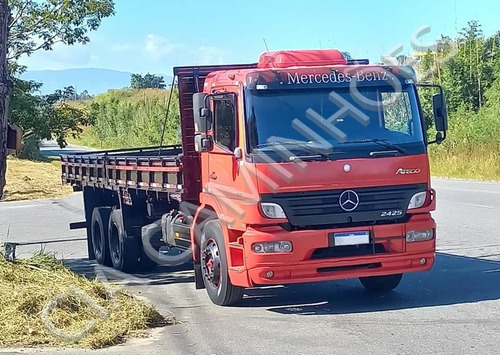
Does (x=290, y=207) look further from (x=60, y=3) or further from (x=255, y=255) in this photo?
(x=60, y=3)

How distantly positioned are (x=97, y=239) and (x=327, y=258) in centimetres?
626

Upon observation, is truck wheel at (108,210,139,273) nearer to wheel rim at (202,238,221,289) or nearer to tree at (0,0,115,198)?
wheel rim at (202,238,221,289)

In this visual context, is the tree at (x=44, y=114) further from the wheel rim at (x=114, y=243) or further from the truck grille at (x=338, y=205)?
the truck grille at (x=338, y=205)

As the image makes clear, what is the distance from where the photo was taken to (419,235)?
28.5 feet

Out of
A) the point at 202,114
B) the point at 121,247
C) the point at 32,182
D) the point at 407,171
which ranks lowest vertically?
the point at 121,247

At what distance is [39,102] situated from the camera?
3002 cm

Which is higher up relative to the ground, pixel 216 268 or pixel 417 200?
pixel 417 200

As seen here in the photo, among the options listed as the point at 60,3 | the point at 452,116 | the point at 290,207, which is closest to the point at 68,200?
the point at 60,3

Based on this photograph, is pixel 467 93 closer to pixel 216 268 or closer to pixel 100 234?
pixel 100 234

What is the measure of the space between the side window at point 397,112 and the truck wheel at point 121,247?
187 inches

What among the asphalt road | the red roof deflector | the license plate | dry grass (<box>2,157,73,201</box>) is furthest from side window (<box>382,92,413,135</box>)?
dry grass (<box>2,157,73,201</box>)

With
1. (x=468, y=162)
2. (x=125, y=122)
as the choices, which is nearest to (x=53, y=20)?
(x=468, y=162)

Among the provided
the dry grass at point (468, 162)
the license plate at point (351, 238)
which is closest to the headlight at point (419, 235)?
the license plate at point (351, 238)

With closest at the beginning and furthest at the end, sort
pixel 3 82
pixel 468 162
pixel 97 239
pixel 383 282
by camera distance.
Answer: pixel 383 282, pixel 3 82, pixel 97 239, pixel 468 162
